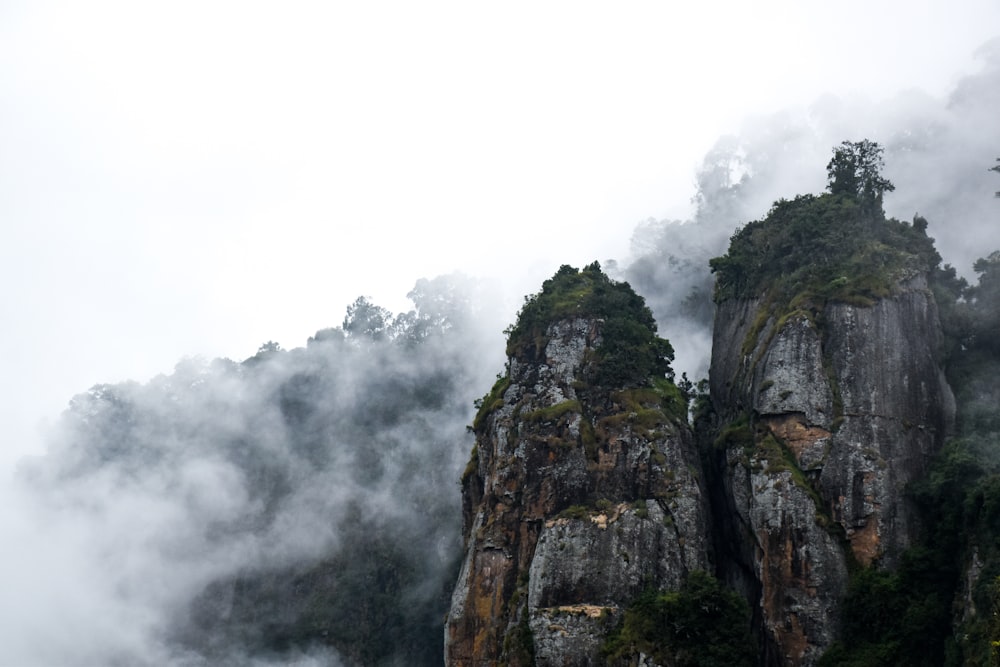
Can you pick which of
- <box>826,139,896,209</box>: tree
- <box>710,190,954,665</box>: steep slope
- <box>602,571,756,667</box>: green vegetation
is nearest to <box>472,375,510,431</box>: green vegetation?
<box>710,190,954,665</box>: steep slope

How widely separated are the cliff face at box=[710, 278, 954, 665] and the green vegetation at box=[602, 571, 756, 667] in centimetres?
212

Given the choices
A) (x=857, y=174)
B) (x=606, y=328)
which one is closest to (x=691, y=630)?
(x=606, y=328)

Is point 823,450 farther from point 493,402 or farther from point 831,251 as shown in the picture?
point 493,402

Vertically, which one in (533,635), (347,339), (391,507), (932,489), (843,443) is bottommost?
(533,635)

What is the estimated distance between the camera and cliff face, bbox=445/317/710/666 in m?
43.2

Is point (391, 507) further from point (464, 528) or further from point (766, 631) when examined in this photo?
point (766, 631)

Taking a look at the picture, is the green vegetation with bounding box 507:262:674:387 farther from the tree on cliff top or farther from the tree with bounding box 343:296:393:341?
the tree with bounding box 343:296:393:341

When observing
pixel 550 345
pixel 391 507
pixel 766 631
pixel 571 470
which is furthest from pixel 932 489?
pixel 391 507

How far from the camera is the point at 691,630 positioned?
40.6 m

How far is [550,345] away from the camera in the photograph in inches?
2157

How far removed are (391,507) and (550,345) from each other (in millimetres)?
31641

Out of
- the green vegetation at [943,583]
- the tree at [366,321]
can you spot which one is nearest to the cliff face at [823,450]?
the green vegetation at [943,583]

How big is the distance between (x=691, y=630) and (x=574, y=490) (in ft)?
32.4

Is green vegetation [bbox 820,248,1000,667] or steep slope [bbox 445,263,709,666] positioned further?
steep slope [bbox 445,263,709,666]
